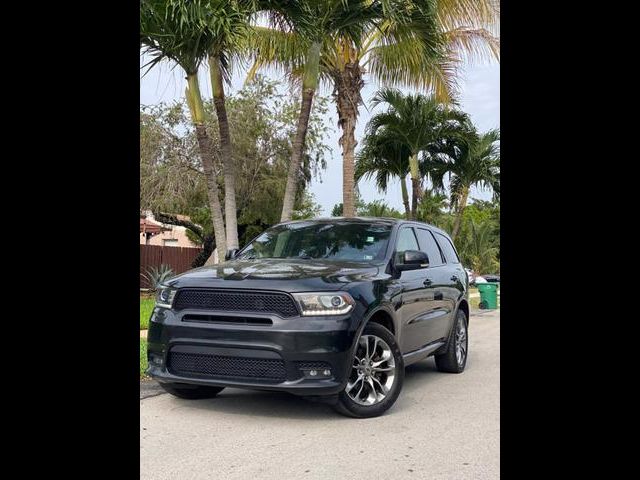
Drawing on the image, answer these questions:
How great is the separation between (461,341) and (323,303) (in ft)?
11.7

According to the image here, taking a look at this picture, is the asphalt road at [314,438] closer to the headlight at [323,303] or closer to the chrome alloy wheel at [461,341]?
the headlight at [323,303]

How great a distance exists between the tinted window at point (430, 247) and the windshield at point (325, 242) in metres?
0.87

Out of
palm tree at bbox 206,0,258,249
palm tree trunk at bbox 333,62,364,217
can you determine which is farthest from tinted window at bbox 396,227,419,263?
palm tree trunk at bbox 333,62,364,217

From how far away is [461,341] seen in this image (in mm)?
8523

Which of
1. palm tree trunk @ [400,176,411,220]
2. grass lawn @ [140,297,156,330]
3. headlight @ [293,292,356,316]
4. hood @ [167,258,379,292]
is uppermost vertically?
palm tree trunk @ [400,176,411,220]

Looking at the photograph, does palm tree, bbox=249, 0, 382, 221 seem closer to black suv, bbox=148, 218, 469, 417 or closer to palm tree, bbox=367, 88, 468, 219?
black suv, bbox=148, 218, 469, 417

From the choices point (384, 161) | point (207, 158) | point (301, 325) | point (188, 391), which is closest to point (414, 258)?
point (301, 325)

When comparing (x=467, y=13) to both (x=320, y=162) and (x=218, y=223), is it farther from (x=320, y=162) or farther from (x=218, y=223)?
(x=320, y=162)

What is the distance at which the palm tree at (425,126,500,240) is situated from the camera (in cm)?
2253

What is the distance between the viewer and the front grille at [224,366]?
17.7ft

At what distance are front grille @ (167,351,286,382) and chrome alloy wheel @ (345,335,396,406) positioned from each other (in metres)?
0.70

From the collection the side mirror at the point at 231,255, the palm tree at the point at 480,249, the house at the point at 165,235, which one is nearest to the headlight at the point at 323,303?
the side mirror at the point at 231,255
